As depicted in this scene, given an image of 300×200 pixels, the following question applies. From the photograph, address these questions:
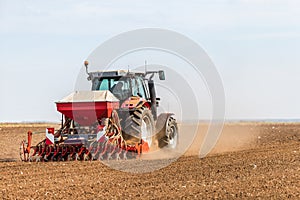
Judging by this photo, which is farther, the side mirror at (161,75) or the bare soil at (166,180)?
the side mirror at (161,75)

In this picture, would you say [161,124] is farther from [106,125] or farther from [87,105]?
[87,105]

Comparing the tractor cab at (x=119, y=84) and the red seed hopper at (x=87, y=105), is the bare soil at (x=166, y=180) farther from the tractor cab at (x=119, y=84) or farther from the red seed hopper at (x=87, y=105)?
the tractor cab at (x=119, y=84)

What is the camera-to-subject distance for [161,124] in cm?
1642

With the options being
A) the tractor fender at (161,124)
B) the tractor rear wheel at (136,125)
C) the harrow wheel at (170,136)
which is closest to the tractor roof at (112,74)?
the tractor rear wheel at (136,125)

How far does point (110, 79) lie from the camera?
15.5 metres

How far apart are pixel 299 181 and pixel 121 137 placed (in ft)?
19.7

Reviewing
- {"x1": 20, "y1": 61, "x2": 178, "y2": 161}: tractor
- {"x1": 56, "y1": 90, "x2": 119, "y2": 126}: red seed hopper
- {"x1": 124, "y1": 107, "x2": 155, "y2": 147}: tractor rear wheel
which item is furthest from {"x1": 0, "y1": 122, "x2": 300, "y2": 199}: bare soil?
{"x1": 124, "y1": 107, "x2": 155, "y2": 147}: tractor rear wheel

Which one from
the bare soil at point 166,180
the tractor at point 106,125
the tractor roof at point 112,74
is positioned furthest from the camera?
the tractor roof at point 112,74

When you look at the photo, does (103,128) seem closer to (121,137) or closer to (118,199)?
(121,137)

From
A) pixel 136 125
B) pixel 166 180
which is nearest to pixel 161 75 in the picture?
pixel 136 125

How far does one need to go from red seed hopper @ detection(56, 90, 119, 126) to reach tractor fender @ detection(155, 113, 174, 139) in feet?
8.05

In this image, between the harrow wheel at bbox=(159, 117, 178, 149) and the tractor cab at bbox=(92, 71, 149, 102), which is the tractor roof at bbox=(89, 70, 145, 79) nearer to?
the tractor cab at bbox=(92, 71, 149, 102)

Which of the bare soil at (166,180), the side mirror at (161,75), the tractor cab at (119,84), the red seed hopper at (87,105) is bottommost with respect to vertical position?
the bare soil at (166,180)

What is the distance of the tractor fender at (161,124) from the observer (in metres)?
16.2
